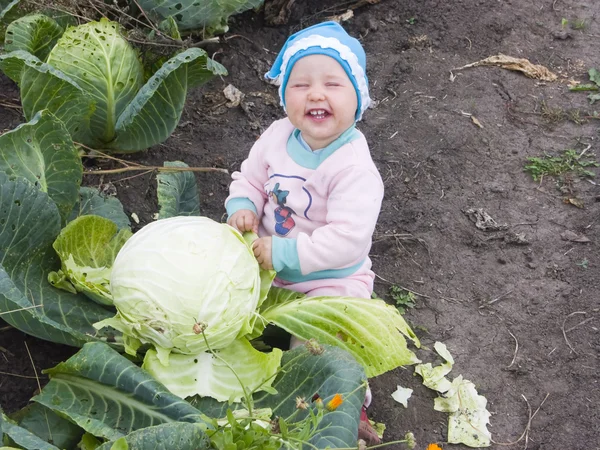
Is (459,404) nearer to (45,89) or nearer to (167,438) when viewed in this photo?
(167,438)

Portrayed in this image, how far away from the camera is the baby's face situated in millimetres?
2592

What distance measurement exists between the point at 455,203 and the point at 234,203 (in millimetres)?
1475

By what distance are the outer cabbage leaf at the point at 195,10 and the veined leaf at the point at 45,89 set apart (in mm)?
960

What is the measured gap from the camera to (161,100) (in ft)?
11.6

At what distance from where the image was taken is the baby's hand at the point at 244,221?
9.48 feet

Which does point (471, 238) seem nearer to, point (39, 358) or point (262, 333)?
point (262, 333)

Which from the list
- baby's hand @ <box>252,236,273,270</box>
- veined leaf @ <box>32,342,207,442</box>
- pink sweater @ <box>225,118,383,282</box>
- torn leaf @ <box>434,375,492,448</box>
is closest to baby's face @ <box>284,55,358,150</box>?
pink sweater @ <box>225,118,383,282</box>

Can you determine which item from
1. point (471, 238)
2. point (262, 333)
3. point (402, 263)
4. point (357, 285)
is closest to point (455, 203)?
point (471, 238)

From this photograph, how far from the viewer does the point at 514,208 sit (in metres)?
3.91

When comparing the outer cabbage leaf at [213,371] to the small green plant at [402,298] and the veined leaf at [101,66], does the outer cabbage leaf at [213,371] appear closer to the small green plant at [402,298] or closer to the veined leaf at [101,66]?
the small green plant at [402,298]

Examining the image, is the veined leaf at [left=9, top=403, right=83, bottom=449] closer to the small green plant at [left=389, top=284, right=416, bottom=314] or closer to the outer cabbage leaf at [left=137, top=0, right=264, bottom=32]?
the small green plant at [left=389, top=284, right=416, bottom=314]

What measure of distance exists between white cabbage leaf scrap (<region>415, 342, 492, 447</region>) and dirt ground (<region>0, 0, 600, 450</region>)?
1.5 inches

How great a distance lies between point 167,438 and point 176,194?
1.37m

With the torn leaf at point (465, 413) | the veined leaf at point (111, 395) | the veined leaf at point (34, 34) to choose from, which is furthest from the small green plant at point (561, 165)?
the veined leaf at point (34, 34)
